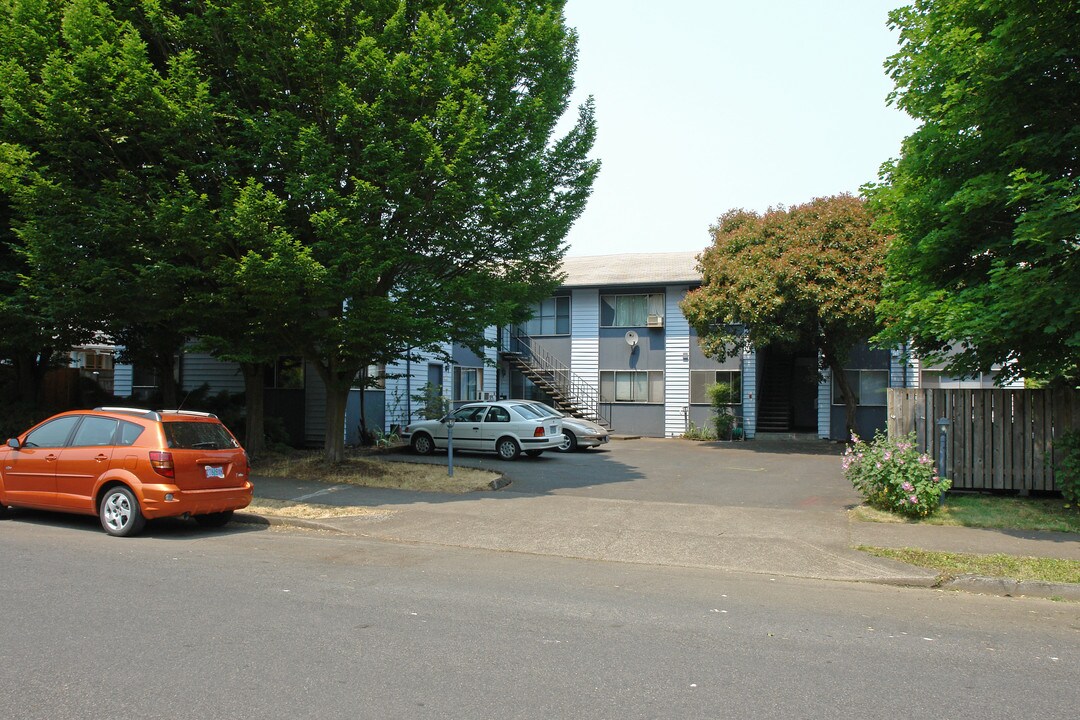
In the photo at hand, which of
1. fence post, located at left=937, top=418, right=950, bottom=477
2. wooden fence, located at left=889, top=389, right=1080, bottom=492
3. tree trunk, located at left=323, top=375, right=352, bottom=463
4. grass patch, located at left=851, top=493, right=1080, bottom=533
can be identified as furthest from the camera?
tree trunk, located at left=323, top=375, right=352, bottom=463

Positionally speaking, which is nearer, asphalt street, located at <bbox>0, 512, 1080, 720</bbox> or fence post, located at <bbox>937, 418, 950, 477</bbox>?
asphalt street, located at <bbox>0, 512, 1080, 720</bbox>

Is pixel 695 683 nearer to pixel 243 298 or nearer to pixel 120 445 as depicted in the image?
pixel 120 445

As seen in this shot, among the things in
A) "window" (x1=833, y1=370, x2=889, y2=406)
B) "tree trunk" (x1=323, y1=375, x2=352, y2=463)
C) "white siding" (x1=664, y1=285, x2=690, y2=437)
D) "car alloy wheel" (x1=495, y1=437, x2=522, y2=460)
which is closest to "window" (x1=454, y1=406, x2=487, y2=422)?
"car alloy wheel" (x1=495, y1=437, x2=522, y2=460)

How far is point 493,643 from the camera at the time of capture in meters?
5.57

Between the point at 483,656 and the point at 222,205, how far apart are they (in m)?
10.9

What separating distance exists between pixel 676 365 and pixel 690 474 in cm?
1330

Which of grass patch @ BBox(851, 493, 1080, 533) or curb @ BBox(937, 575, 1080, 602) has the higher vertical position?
grass patch @ BBox(851, 493, 1080, 533)

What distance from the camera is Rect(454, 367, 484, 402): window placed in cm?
2953

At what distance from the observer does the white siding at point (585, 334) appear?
105 feet

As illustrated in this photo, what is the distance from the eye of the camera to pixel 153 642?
5359mm

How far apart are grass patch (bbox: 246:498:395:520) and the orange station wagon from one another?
36.8 inches

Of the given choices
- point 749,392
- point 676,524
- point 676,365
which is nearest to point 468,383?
point 676,365

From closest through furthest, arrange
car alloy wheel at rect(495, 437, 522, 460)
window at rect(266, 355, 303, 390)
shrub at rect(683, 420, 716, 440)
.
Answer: car alloy wheel at rect(495, 437, 522, 460), window at rect(266, 355, 303, 390), shrub at rect(683, 420, 716, 440)

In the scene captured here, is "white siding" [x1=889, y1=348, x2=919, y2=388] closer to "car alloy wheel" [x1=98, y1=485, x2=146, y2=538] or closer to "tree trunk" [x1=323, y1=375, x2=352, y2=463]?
"tree trunk" [x1=323, y1=375, x2=352, y2=463]
